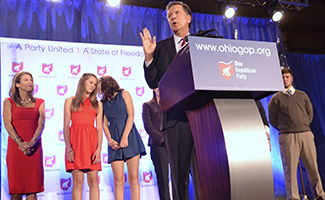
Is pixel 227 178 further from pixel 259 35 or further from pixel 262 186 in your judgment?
pixel 259 35

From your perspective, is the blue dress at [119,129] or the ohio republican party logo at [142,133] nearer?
the blue dress at [119,129]

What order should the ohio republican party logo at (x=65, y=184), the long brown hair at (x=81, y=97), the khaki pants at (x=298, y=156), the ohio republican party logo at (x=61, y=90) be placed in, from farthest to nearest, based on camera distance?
the ohio republican party logo at (x=61, y=90) < the ohio republican party logo at (x=65, y=184) < the khaki pants at (x=298, y=156) < the long brown hair at (x=81, y=97)

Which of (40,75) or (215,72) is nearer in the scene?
(215,72)

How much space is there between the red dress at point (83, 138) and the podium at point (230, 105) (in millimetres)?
2760

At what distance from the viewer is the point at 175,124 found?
5.42ft

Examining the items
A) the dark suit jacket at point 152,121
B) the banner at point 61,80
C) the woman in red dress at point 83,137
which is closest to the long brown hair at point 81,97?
the woman in red dress at point 83,137

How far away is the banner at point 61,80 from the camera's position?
473 centimetres

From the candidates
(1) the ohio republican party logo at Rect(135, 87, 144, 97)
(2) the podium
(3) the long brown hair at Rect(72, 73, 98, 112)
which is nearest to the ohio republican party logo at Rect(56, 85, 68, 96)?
(3) the long brown hair at Rect(72, 73, 98, 112)

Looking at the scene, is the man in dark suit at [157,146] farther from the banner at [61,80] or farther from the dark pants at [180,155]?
the dark pants at [180,155]

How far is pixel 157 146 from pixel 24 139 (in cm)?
163

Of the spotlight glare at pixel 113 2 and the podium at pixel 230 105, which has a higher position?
the spotlight glare at pixel 113 2

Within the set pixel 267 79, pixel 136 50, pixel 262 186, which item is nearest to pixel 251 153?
pixel 262 186

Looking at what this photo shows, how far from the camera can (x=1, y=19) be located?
17.1ft

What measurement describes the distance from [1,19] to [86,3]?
1405 mm
